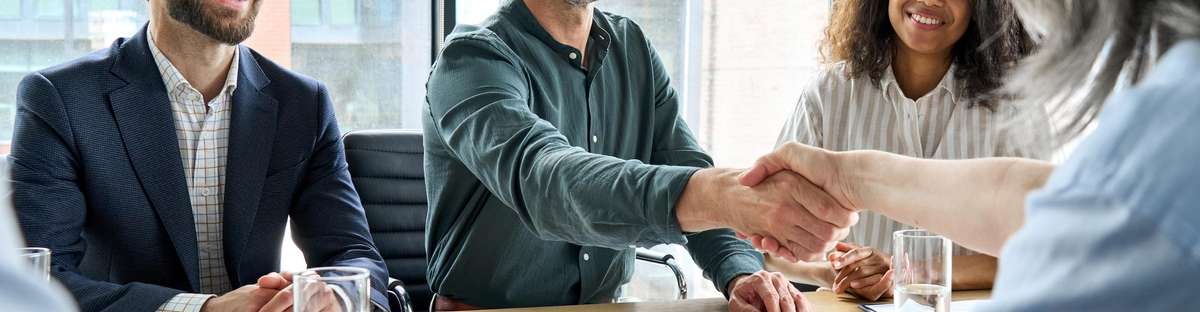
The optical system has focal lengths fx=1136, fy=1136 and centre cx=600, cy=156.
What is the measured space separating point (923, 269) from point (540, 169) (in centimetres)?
57

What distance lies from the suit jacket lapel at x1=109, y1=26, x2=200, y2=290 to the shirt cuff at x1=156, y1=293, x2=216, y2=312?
0.32 m

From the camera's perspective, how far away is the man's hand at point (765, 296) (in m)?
1.84

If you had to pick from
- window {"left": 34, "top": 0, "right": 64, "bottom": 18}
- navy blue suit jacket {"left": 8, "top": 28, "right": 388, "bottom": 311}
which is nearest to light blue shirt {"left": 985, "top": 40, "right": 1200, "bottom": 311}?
navy blue suit jacket {"left": 8, "top": 28, "right": 388, "bottom": 311}

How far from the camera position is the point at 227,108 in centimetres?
241

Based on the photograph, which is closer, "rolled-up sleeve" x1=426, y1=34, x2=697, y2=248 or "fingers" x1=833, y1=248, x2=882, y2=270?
"rolled-up sleeve" x1=426, y1=34, x2=697, y2=248

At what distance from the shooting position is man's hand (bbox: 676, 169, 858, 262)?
159 cm

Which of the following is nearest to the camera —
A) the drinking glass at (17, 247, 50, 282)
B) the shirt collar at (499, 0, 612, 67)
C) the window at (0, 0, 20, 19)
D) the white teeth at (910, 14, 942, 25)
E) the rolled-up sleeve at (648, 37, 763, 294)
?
the drinking glass at (17, 247, 50, 282)

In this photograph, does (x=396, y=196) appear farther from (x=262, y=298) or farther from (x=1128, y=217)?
(x=1128, y=217)

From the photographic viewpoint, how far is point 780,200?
1623 mm

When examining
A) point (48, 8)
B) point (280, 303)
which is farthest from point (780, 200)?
point (48, 8)

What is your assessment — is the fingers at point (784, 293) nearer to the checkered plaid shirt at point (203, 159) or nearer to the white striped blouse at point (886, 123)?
the white striped blouse at point (886, 123)

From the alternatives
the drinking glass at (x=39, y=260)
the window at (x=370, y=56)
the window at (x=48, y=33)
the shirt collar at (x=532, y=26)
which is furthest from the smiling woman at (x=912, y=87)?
the window at (x=48, y=33)

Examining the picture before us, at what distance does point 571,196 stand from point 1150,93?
105 centimetres

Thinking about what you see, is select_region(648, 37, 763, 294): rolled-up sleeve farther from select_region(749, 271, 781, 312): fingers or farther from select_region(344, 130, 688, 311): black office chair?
select_region(344, 130, 688, 311): black office chair
